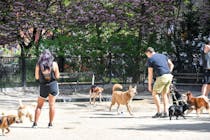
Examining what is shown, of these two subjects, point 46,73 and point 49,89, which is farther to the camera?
point 49,89

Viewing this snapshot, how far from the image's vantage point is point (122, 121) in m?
14.5

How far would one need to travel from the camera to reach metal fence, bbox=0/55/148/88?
2780cm

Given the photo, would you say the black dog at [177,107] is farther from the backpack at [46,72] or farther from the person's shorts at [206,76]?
the backpack at [46,72]

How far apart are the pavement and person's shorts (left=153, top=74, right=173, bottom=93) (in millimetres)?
789

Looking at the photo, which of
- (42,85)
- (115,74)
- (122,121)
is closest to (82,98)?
(115,74)

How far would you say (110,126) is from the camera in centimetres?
1329

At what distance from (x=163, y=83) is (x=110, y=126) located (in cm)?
234

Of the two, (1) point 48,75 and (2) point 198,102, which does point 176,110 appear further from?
(1) point 48,75

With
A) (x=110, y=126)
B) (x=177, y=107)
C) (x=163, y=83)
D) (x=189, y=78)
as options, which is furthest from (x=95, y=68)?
(x=110, y=126)

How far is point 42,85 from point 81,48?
16476 millimetres

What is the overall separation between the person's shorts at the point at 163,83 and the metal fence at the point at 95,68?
12732 mm

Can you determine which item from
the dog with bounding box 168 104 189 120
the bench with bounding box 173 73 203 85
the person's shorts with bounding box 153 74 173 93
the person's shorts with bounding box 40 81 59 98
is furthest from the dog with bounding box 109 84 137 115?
the bench with bounding box 173 73 203 85

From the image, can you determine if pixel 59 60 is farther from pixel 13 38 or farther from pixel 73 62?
pixel 13 38

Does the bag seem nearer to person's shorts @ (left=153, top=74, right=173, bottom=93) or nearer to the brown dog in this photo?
person's shorts @ (left=153, top=74, right=173, bottom=93)
